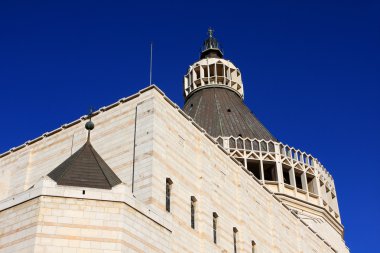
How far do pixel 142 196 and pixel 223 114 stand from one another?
101ft

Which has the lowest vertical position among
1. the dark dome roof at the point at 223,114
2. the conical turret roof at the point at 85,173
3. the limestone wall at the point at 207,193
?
the conical turret roof at the point at 85,173

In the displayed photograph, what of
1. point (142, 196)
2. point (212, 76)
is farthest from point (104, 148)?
point (212, 76)

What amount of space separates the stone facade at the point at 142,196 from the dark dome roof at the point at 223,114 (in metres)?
14.8

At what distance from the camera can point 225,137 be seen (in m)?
48.0

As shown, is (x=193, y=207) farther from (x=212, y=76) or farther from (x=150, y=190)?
(x=212, y=76)

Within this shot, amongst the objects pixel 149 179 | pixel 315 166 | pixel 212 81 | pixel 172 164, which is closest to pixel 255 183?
pixel 172 164

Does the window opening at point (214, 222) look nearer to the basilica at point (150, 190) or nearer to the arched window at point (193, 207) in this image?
the basilica at point (150, 190)

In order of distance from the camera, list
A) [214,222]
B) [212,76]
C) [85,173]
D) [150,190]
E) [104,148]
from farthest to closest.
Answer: [212,76] → [214,222] → [104,148] → [150,190] → [85,173]

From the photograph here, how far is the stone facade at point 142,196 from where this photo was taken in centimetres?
1898

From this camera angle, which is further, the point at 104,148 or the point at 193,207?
the point at 104,148

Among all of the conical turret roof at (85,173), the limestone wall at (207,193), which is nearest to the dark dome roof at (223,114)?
the limestone wall at (207,193)

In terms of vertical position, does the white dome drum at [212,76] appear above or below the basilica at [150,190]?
above

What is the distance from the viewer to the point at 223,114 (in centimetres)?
5412

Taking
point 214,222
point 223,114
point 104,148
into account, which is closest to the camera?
point 104,148
